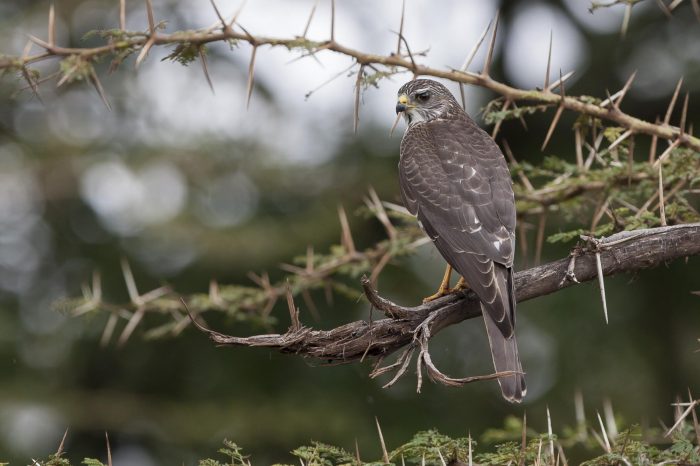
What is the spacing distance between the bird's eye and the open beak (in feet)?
0.29

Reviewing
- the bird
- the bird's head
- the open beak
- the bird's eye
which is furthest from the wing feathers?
the bird's eye

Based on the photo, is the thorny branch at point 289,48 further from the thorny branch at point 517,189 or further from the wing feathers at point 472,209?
the wing feathers at point 472,209

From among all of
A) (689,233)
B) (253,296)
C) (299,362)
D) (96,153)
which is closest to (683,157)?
(689,233)

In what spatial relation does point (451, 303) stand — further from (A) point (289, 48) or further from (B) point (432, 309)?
(A) point (289, 48)

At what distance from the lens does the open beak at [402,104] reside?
6.80 metres

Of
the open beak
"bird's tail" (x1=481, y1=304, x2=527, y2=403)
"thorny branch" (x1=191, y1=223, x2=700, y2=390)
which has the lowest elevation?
"bird's tail" (x1=481, y1=304, x2=527, y2=403)

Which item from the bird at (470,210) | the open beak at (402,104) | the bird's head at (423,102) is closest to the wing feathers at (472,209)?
the bird at (470,210)

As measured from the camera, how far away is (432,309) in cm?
404

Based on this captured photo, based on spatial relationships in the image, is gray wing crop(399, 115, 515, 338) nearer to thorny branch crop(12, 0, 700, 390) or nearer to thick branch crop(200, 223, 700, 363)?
thorny branch crop(12, 0, 700, 390)

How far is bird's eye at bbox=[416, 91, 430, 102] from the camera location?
703cm

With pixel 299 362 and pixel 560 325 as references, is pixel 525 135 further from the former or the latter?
pixel 299 362

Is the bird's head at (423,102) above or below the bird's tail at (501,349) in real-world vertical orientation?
above

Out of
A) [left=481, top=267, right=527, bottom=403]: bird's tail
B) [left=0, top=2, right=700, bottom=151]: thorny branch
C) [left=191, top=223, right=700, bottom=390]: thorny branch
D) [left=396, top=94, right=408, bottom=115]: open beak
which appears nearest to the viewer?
[left=191, top=223, right=700, bottom=390]: thorny branch

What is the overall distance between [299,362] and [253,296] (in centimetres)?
514
